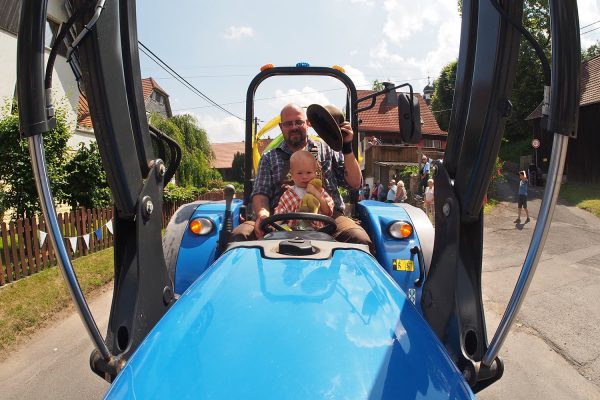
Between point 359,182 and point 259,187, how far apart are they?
0.83 m

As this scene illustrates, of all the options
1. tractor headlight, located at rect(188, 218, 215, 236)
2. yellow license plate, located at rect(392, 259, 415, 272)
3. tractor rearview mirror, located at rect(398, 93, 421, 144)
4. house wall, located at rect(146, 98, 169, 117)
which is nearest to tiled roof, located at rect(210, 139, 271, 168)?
house wall, located at rect(146, 98, 169, 117)

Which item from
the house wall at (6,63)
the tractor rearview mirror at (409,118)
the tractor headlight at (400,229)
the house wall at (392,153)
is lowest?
the house wall at (392,153)

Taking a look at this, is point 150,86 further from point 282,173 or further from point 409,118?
point 409,118

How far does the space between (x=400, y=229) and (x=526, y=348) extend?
103 inches

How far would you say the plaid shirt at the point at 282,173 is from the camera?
368cm

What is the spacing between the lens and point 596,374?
4.11 m

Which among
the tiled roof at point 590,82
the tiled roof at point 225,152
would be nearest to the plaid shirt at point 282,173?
the tiled roof at point 590,82

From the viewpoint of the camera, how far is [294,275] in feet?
5.61

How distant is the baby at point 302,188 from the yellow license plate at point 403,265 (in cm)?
59

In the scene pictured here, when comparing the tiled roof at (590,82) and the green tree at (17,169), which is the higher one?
the tiled roof at (590,82)

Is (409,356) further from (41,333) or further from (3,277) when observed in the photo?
(3,277)

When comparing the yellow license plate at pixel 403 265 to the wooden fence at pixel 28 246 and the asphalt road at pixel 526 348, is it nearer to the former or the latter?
the asphalt road at pixel 526 348

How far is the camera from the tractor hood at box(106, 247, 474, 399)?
117 centimetres

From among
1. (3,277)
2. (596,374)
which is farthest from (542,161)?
(3,277)
